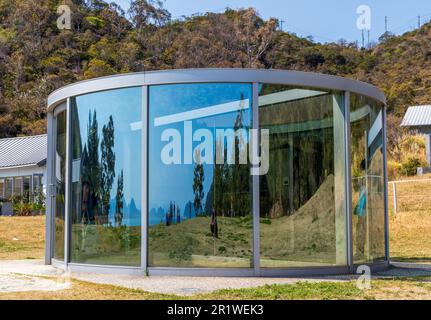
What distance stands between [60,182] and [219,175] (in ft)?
9.83

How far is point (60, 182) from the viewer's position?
10164mm

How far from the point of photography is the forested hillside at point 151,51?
157 feet

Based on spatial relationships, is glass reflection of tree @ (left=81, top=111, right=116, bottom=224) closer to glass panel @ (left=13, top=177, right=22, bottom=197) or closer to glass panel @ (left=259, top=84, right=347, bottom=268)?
glass panel @ (left=259, top=84, right=347, bottom=268)

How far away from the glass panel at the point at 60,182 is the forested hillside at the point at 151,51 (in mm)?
34265

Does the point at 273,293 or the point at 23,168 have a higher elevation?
the point at 23,168

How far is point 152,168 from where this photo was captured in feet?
28.4

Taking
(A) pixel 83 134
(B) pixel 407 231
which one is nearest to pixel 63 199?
(A) pixel 83 134

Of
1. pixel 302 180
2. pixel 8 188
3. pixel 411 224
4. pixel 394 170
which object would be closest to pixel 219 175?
pixel 302 180

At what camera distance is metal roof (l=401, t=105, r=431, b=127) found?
34469 millimetres

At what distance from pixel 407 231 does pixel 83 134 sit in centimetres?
1082

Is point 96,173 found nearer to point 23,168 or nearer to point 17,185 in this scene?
point 23,168

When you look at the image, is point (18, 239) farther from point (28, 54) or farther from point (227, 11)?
point (227, 11)

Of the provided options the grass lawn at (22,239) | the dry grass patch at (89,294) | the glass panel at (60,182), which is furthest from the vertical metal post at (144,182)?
the grass lawn at (22,239)

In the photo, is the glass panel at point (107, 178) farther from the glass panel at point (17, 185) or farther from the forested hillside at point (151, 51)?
the forested hillside at point (151, 51)
